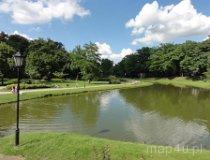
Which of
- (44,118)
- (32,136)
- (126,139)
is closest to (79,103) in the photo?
(44,118)

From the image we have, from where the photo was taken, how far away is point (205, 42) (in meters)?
113

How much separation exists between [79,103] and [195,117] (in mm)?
17041

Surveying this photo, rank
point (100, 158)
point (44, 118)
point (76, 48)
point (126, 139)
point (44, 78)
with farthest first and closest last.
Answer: point (76, 48) → point (44, 78) → point (44, 118) → point (126, 139) → point (100, 158)

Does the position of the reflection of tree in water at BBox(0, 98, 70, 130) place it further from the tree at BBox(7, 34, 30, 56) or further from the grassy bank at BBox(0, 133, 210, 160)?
the tree at BBox(7, 34, 30, 56)

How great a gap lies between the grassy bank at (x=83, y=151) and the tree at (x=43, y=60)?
211ft

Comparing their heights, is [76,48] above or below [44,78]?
above

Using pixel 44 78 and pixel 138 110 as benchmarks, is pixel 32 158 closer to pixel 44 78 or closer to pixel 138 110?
pixel 138 110

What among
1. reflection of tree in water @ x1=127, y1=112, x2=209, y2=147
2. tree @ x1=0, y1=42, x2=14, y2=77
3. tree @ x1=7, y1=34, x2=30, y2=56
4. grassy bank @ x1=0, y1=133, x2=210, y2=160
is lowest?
reflection of tree in water @ x1=127, y1=112, x2=209, y2=147

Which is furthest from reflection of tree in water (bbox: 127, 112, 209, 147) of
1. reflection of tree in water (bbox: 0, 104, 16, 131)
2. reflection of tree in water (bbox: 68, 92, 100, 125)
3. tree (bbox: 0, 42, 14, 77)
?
tree (bbox: 0, 42, 14, 77)

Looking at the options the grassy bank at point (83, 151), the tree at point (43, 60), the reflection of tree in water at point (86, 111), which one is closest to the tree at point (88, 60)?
the tree at point (43, 60)

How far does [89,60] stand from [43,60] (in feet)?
43.6

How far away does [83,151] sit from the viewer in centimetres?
1684

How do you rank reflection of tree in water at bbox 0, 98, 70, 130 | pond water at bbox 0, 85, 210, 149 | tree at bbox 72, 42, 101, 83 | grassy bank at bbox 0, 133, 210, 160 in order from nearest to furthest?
grassy bank at bbox 0, 133, 210, 160 → pond water at bbox 0, 85, 210, 149 → reflection of tree in water at bbox 0, 98, 70, 130 → tree at bbox 72, 42, 101, 83

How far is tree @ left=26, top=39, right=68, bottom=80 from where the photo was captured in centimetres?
8428
